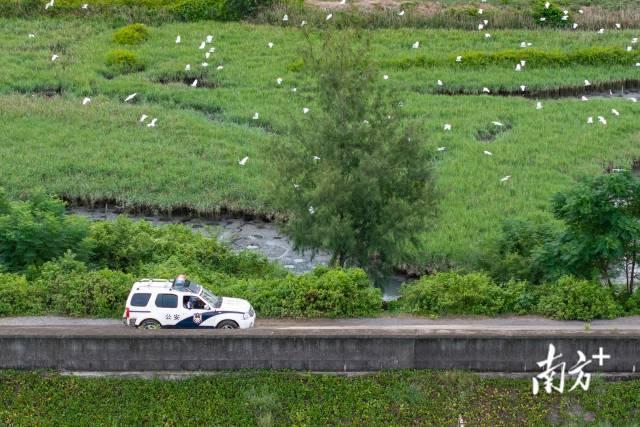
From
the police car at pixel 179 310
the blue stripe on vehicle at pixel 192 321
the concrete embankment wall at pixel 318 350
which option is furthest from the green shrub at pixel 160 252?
the concrete embankment wall at pixel 318 350

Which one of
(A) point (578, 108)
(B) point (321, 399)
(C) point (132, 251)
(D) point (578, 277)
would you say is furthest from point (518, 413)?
(A) point (578, 108)

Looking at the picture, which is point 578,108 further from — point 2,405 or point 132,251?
point 2,405

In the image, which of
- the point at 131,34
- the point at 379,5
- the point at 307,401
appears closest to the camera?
the point at 307,401

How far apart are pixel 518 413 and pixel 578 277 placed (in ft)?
17.8

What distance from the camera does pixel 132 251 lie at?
29141 millimetres

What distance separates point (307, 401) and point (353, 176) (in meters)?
8.18

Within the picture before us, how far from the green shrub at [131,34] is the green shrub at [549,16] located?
1904cm

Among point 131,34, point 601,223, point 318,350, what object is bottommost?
point 318,350

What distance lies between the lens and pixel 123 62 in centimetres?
4841

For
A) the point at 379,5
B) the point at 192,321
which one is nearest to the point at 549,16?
the point at 379,5

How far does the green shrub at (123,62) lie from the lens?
48.2 meters

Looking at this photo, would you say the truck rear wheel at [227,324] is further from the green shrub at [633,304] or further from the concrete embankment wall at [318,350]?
the green shrub at [633,304]

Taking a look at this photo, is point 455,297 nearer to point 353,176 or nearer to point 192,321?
point 353,176

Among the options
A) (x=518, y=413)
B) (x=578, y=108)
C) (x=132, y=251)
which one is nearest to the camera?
(x=518, y=413)
